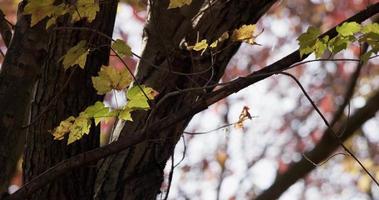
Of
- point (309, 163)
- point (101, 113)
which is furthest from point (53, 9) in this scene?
point (309, 163)

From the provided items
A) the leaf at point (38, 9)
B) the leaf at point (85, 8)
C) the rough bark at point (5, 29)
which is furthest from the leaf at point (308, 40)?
the rough bark at point (5, 29)

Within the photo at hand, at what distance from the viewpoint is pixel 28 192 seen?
1.61m

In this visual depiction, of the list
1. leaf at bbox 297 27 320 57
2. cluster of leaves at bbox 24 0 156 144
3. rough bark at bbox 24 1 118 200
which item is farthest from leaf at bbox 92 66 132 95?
leaf at bbox 297 27 320 57

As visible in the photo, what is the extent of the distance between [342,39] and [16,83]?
35.6 inches

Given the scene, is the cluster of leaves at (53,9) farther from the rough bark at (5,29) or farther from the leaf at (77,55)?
the rough bark at (5,29)

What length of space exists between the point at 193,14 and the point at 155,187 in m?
0.73

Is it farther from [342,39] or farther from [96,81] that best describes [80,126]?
[342,39]

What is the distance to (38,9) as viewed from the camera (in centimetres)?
148

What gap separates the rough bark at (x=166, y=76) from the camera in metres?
2.27

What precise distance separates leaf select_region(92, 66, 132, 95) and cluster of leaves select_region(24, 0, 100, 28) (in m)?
0.16

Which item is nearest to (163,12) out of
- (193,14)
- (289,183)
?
(193,14)

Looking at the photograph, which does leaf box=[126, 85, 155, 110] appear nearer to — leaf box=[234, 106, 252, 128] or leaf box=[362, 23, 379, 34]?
leaf box=[234, 106, 252, 128]

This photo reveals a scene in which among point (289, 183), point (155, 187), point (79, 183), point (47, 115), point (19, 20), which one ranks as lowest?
point (289, 183)

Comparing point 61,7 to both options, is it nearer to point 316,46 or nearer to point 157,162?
point 316,46
